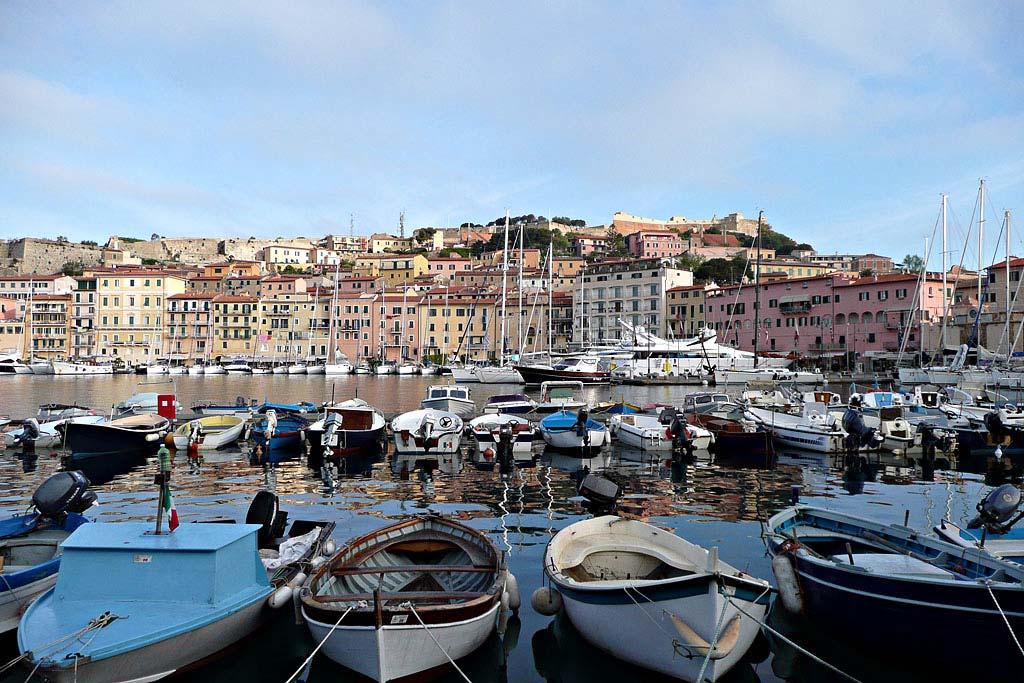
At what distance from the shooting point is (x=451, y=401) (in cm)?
3528

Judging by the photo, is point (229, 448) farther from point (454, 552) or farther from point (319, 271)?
point (319, 271)

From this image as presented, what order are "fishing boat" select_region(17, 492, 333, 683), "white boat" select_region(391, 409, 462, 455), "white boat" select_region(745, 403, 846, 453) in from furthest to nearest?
"white boat" select_region(745, 403, 846, 453) < "white boat" select_region(391, 409, 462, 455) < "fishing boat" select_region(17, 492, 333, 683)

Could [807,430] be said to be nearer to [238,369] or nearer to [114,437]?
[114,437]

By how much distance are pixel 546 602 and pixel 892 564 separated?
453 centimetres

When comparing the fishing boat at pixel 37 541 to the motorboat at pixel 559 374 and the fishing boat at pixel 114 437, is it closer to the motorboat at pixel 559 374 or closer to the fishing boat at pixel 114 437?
the fishing boat at pixel 114 437

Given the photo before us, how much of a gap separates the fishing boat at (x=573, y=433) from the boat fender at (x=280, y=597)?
18239 mm

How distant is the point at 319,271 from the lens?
139 m

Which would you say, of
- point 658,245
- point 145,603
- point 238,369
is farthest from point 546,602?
point 658,245

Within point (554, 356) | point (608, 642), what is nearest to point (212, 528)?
point (608, 642)

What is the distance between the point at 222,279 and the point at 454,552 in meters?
124

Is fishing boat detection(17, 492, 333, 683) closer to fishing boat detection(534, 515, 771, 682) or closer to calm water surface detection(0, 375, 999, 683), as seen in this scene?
calm water surface detection(0, 375, 999, 683)

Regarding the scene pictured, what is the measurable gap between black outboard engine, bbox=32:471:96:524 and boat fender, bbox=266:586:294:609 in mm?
4216

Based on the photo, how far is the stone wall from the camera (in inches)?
6452

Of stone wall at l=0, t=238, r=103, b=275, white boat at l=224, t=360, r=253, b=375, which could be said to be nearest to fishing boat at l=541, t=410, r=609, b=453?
white boat at l=224, t=360, r=253, b=375
